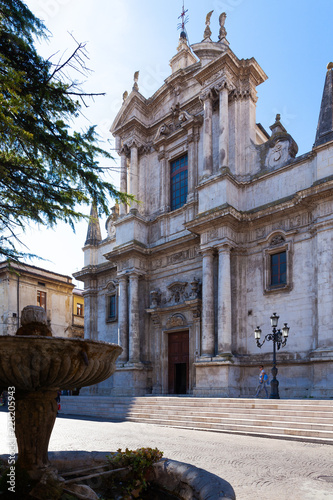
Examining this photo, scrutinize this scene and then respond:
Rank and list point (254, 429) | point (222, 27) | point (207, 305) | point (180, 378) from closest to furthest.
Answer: point (254, 429) < point (207, 305) < point (180, 378) < point (222, 27)

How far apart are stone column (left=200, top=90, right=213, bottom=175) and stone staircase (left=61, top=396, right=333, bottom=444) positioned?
1020 cm

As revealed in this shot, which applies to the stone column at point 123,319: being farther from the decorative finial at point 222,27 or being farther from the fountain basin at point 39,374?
the fountain basin at point 39,374

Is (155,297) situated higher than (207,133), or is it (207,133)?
(207,133)

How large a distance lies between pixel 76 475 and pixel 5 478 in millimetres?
1090

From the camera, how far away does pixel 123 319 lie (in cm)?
2014

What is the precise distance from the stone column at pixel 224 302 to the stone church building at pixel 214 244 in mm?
40

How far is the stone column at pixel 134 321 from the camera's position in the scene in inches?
768

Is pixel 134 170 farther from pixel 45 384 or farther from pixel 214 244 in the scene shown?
pixel 45 384

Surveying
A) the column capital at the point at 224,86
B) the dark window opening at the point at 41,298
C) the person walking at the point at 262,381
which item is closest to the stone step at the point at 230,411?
the person walking at the point at 262,381

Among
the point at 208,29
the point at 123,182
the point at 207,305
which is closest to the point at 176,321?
the point at 207,305

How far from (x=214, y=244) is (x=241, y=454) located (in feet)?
34.1

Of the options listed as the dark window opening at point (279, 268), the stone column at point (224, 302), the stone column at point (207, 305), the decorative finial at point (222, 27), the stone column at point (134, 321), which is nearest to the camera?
the stone column at point (224, 302)

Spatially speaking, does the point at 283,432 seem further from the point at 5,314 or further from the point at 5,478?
the point at 5,314

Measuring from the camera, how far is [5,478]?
11.3 feet
